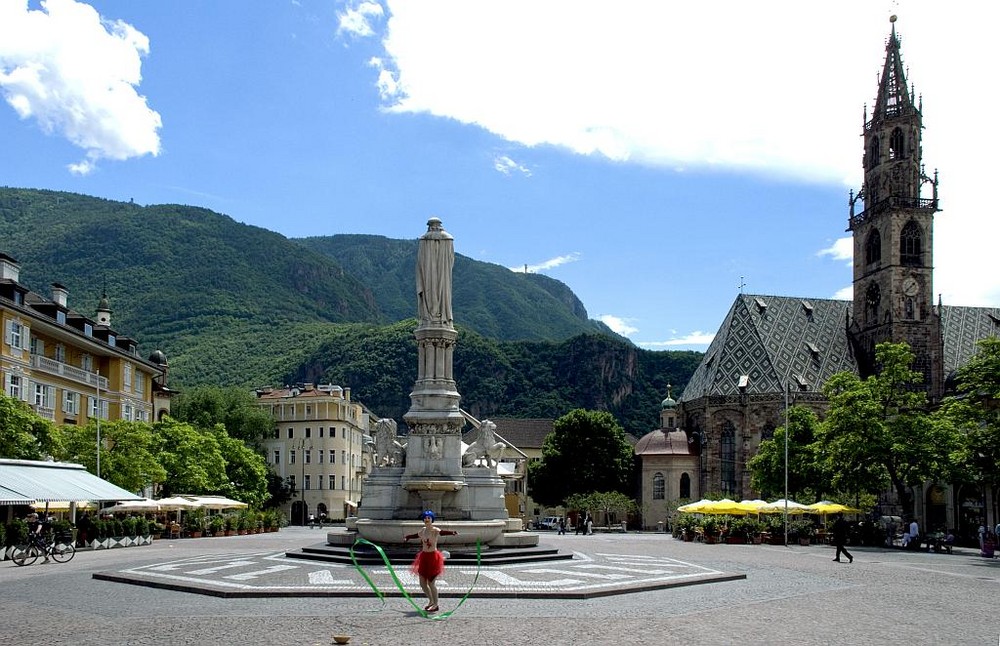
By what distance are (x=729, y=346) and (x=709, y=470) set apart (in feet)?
37.3

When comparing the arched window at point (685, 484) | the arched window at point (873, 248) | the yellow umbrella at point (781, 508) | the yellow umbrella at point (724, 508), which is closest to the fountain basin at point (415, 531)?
the yellow umbrella at point (781, 508)

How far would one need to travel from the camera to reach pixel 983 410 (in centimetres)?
3731

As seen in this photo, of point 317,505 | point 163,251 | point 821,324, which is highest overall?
point 163,251

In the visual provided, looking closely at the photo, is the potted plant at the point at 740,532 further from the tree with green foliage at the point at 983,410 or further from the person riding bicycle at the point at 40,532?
the person riding bicycle at the point at 40,532

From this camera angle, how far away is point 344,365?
14938 centimetres

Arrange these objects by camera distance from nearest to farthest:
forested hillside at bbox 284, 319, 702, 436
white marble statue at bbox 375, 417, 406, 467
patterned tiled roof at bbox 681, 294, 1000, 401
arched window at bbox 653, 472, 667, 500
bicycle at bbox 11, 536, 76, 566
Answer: bicycle at bbox 11, 536, 76, 566 < white marble statue at bbox 375, 417, 406, 467 < patterned tiled roof at bbox 681, 294, 1000, 401 < arched window at bbox 653, 472, 667, 500 < forested hillside at bbox 284, 319, 702, 436

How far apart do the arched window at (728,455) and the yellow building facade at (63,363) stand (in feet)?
154

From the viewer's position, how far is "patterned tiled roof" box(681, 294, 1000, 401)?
87.0 metres

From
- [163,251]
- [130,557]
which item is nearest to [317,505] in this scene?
[130,557]

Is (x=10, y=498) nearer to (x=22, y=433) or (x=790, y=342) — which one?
(x=22, y=433)

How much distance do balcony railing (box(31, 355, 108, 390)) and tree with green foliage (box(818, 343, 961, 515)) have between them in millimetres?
36035

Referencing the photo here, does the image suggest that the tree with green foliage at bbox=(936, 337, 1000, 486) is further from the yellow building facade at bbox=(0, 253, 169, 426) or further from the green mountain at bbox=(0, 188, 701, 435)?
the green mountain at bbox=(0, 188, 701, 435)

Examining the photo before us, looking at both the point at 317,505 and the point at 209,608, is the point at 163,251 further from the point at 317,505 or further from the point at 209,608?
the point at 209,608

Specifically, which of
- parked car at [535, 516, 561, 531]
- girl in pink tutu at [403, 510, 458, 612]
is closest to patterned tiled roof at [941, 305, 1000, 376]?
parked car at [535, 516, 561, 531]
